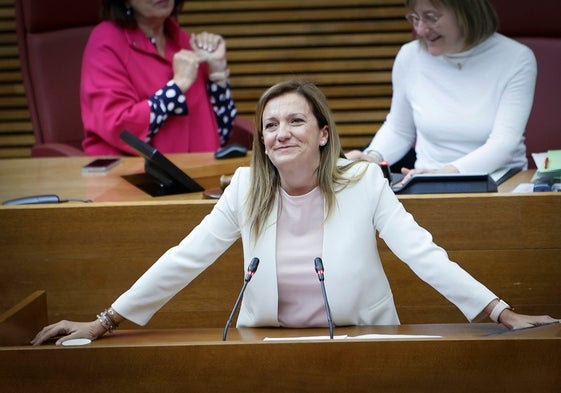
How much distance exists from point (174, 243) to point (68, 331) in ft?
2.39

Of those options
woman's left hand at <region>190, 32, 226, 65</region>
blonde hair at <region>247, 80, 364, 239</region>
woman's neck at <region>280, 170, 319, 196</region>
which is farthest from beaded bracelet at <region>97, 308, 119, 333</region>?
woman's left hand at <region>190, 32, 226, 65</region>

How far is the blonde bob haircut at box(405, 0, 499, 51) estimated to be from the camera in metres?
3.46

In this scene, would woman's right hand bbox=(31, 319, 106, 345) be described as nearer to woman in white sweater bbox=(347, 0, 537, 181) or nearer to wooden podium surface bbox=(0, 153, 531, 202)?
wooden podium surface bbox=(0, 153, 531, 202)

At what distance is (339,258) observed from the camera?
241cm

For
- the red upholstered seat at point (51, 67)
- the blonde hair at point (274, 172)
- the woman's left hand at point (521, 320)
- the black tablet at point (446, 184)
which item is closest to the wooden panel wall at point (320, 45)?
the red upholstered seat at point (51, 67)

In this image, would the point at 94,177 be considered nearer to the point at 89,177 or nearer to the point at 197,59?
the point at 89,177

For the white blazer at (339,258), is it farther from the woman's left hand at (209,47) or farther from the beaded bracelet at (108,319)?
the woman's left hand at (209,47)

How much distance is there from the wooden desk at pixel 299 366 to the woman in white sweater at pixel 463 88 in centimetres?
146

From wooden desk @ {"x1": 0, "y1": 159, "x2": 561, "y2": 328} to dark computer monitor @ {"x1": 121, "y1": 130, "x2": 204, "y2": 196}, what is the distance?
0.78 ft

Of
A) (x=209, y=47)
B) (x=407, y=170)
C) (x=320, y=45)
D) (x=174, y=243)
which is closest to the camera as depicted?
Result: (x=174, y=243)

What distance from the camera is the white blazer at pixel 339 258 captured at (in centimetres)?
241

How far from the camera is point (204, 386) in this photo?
6.56 ft

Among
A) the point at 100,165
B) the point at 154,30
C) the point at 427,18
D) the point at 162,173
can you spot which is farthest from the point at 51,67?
the point at 427,18

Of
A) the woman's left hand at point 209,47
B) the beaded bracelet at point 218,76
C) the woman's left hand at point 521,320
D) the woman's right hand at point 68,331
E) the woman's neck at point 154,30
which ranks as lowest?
the woman's right hand at point 68,331
